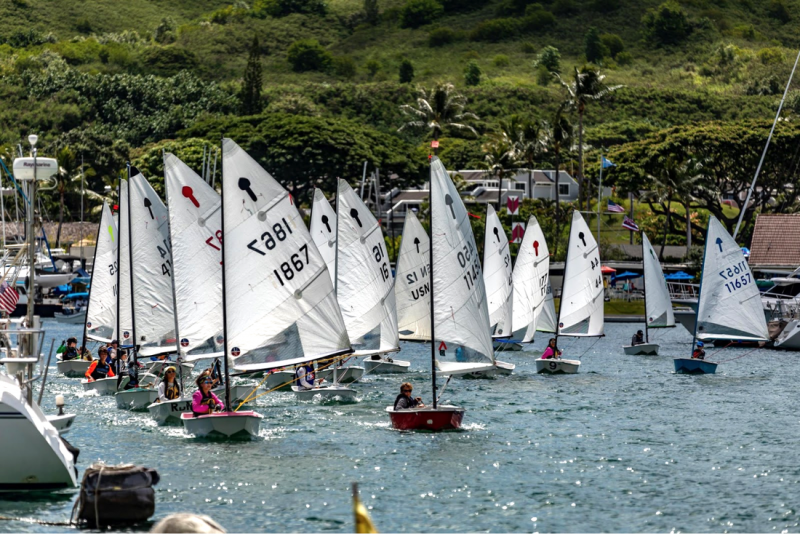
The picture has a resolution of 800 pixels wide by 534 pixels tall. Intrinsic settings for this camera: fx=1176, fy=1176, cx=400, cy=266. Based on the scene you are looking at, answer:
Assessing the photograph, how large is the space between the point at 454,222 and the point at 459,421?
6492 mm

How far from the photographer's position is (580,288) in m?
64.0

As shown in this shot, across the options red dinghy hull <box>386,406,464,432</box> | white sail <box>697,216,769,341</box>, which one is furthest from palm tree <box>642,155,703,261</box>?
red dinghy hull <box>386,406,464,432</box>

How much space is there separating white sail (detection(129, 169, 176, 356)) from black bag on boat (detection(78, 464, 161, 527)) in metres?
21.3

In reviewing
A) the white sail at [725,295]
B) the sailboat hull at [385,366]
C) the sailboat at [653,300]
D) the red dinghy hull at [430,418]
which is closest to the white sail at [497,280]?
the sailboat hull at [385,366]

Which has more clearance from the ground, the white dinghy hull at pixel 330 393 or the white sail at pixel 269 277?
the white sail at pixel 269 277

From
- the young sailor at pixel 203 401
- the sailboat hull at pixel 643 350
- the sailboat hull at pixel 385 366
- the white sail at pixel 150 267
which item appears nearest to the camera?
the young sailor at pixel 203 401

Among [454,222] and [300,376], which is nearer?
[454,222]

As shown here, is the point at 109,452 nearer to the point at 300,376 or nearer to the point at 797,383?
the point at 300,376

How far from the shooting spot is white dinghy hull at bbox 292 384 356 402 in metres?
43.9

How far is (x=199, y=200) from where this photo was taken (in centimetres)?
3862

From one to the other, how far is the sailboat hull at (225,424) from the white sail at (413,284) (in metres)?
21.5

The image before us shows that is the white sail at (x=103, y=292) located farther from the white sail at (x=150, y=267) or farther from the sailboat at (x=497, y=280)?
the sailboat at (x=497, y=280)

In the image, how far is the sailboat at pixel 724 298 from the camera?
58.4m

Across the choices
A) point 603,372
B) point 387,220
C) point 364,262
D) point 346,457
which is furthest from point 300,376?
point 387,220
